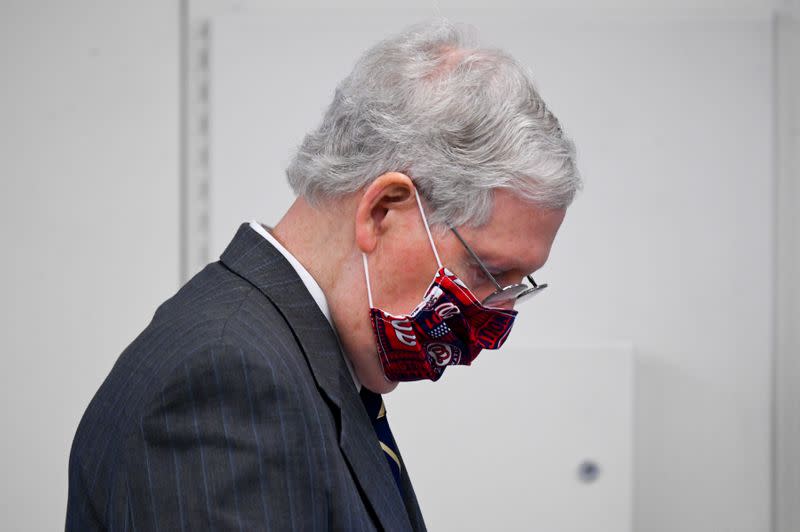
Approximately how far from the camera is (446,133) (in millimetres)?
861

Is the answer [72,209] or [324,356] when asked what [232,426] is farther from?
[72,209]

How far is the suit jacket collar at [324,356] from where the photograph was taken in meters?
0.87

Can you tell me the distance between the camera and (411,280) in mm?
927

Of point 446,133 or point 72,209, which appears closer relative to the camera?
point 446,133

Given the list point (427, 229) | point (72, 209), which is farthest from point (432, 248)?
point (72, 209)

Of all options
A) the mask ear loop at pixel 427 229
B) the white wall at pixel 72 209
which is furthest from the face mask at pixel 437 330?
the white wall at pixel 72 209

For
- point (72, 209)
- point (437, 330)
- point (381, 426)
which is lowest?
point (381, 426)

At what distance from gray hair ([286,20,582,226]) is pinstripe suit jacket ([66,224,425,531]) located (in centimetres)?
14

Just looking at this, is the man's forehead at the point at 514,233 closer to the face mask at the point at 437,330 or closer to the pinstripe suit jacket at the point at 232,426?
the face mask at the point at 437,330

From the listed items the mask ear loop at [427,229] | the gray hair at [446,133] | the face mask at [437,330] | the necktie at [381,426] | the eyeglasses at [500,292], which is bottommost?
the necktie at [381,426]

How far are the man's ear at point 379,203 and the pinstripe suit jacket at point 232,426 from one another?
0.09 metres

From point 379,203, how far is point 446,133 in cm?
10

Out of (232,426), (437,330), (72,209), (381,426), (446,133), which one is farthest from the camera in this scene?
(72,209)

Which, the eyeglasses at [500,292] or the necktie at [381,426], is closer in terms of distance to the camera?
the eyeglasses at [500,292]
